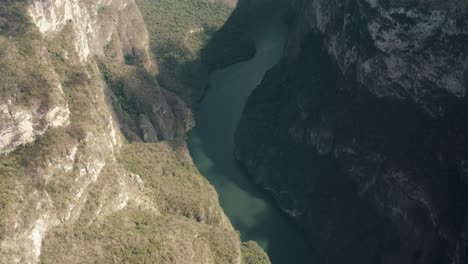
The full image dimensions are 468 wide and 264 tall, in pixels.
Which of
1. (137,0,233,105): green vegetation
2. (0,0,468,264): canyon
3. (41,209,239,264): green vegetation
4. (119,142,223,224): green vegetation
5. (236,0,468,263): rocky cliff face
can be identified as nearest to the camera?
(41,209,239,264): green vegetation

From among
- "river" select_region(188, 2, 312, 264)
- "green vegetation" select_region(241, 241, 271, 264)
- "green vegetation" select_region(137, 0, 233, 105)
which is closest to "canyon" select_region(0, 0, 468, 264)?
"green vegetation" select_region(241, 241, 271, 264)

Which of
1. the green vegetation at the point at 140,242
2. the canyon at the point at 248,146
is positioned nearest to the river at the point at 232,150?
the canyon at the point at 248,146

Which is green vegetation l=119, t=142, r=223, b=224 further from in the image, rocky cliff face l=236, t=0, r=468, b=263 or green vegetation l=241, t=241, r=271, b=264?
rocky cliff face l=236, t=0, r=468, b=263

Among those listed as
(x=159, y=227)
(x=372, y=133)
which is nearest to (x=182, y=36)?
(x=372, y=133)

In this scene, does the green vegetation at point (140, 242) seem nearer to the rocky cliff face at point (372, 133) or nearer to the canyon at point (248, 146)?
the canyon at point (248, 146)

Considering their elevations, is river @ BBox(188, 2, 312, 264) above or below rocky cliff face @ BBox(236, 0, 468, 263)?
below
